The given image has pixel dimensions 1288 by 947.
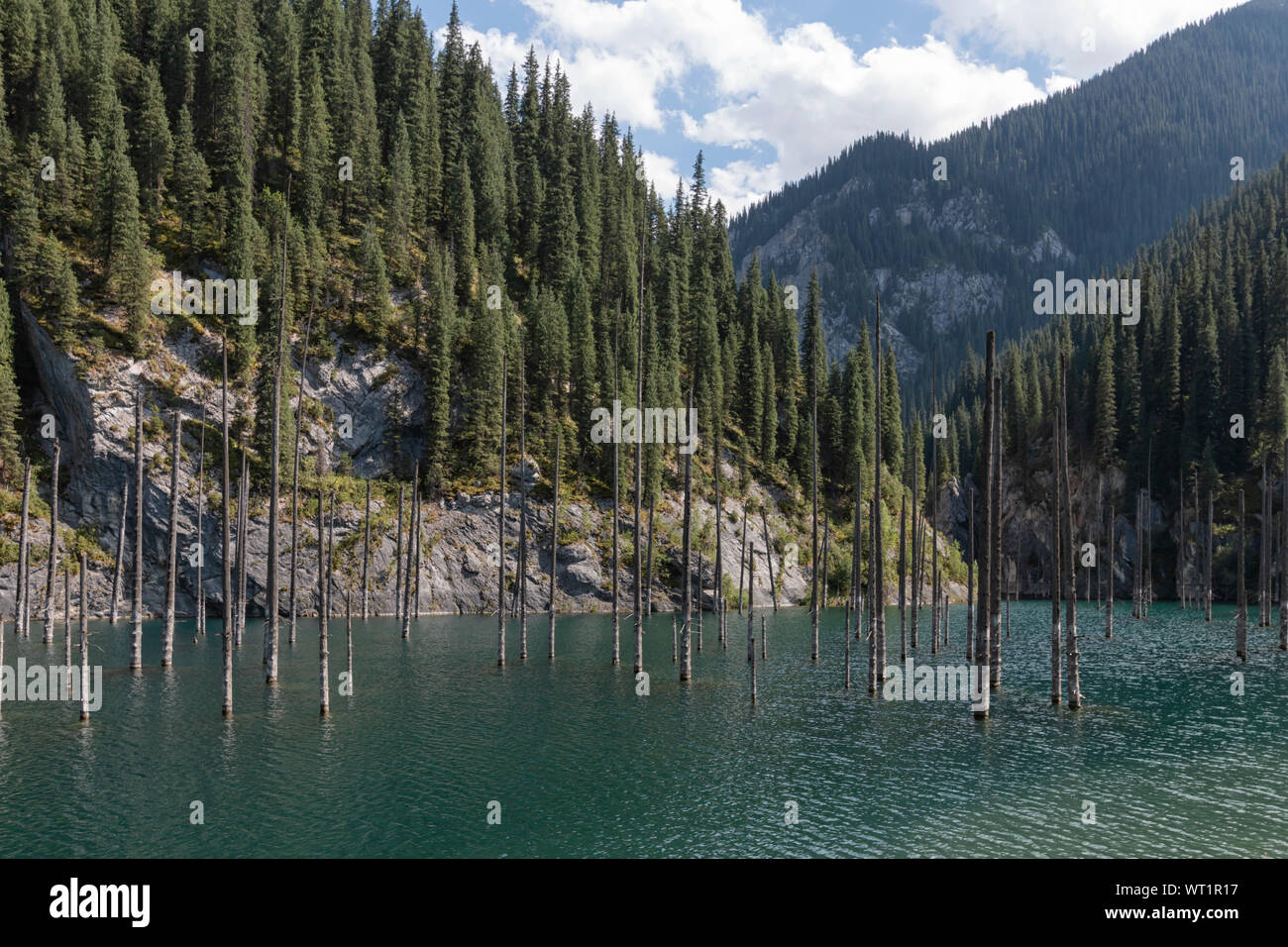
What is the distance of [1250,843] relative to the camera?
2220 centimetres

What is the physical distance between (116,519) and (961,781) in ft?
257

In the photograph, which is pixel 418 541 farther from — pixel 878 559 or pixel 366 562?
pixel 878 559

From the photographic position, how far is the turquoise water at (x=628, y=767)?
2255 cm

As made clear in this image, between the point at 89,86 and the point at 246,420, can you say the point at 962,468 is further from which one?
the point at 89,86

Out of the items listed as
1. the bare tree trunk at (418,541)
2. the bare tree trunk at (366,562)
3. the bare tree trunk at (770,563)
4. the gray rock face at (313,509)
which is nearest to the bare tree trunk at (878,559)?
the bare tree trunk at (418,541)

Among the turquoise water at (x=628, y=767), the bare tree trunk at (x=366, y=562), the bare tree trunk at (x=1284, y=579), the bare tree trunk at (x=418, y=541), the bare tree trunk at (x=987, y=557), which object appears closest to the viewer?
the turquoise water at (x=628, y=767)

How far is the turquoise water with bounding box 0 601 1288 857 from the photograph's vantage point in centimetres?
2255

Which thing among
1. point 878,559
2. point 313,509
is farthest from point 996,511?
point 313,509

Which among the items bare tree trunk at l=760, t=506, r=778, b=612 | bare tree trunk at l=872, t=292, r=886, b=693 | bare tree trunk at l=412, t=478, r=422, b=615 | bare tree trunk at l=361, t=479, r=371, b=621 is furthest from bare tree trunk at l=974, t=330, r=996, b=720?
bare tree trunk at l=760, t=506, r=778, b=612

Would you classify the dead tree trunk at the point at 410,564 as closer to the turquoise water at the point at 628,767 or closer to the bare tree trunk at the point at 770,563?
the turquoise water at the point at 628,767

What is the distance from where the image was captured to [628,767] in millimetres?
30391

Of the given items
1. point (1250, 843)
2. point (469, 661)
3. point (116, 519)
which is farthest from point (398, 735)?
point (116, 519)

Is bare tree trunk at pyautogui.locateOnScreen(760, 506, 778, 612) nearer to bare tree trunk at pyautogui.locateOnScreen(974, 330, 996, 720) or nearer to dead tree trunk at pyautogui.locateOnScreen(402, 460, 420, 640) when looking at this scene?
dead tree trunk at pyautogui.locateOnScreen(402, 460, 420, 640)

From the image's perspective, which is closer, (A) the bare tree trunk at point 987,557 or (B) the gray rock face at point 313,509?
(A) the bare tree trunk at point 987,557
